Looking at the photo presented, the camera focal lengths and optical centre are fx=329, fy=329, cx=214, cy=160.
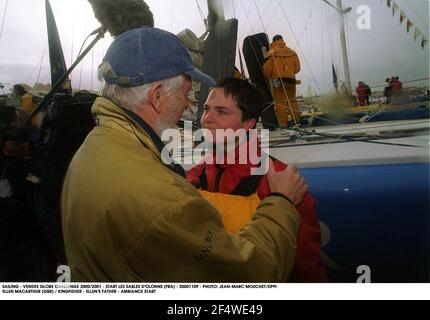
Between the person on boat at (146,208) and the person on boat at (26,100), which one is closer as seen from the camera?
the person on boat at (146,208)

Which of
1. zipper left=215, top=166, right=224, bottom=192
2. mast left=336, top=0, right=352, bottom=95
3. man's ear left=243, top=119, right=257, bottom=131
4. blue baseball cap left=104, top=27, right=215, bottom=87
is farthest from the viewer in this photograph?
mast left=336, top=0, right=352, bottom=95

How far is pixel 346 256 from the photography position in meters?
1.07

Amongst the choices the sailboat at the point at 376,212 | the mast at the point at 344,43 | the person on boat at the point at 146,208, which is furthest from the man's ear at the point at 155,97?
the mast at the point at 344,43

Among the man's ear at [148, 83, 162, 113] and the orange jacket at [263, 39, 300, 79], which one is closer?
the man's ear at [148, 83, 162, 113]

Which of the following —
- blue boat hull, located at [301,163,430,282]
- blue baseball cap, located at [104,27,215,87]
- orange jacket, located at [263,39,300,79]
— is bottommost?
blue boat hull, located at [301,163,430,282]

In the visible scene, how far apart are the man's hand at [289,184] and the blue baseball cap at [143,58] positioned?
1.10ft

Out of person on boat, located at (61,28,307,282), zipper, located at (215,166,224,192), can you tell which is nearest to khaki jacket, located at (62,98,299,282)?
person on boat, located at (61,28,307,282)

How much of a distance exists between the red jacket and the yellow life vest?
29 millimetres

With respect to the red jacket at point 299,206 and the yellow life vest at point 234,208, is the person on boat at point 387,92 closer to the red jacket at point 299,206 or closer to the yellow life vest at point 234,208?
the red jacket at point 299,206

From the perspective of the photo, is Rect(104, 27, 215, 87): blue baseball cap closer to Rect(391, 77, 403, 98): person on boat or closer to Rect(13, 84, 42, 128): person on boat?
Rect(13, 84, 42, 128): person on boat

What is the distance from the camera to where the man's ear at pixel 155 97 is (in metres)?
0.71

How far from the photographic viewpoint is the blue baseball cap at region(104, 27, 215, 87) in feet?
2.28
